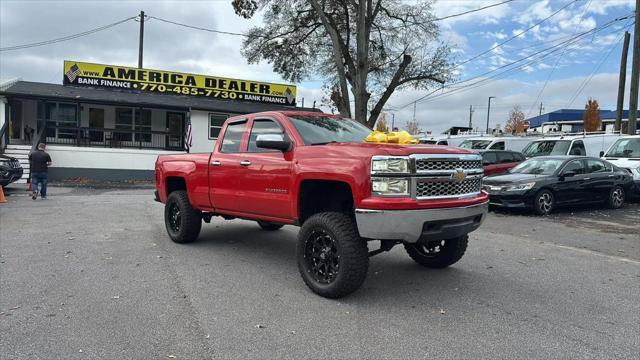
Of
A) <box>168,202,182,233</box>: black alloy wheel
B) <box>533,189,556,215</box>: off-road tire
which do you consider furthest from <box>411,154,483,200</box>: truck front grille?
<box>533,189,556,215</box>: off-road tire

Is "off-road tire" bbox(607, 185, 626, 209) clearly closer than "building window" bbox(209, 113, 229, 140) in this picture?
Yes

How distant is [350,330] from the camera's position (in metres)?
3.88

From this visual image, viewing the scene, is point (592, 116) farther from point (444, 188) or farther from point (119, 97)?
point (444, 188)

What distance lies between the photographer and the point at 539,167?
11734 mm

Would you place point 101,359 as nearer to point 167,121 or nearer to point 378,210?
point 378,210

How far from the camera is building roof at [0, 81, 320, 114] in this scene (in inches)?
848

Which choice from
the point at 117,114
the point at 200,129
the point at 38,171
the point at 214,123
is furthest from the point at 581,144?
the point at 117,114

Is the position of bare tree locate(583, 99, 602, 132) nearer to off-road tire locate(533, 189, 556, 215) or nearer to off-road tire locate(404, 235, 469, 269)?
off-road tire locate(533, 189, 556, 215)

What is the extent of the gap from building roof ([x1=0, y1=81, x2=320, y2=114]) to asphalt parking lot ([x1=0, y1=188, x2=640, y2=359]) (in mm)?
15867

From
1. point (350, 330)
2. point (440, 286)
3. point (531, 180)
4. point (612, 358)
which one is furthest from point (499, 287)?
point (531, 180)

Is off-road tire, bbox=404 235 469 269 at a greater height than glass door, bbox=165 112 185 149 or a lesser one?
lesser

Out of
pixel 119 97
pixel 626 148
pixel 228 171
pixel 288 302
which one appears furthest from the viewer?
pixel 119 97

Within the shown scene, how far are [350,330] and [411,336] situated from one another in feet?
1.62

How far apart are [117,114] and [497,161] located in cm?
1966
